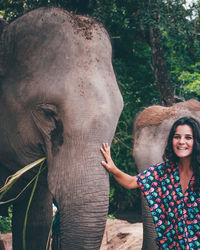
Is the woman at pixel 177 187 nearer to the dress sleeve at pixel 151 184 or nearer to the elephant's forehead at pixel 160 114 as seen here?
the dress sleeve at pixel 151 184

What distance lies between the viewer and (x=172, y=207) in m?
2.94

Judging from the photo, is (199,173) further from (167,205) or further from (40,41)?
(40,41)

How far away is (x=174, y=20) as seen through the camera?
22.6 feet

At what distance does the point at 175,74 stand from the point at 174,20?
7.33 ft

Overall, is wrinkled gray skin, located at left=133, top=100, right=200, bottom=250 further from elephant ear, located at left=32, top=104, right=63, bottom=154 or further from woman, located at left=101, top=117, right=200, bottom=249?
elephant ear, located at left=32, top=104, right=63, bottom=154

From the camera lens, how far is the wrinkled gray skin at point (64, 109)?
2748 mm

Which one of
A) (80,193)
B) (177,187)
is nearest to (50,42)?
(80,193)

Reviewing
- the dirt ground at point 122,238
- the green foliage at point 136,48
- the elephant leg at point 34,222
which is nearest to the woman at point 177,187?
the elephant leg at point 34,222

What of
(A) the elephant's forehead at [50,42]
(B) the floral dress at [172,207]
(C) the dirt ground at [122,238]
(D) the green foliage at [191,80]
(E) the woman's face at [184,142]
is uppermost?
(A) the elephant's forehead at [50,42]

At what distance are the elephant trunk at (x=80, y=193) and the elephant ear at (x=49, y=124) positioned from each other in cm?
12

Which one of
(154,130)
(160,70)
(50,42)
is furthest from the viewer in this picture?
(160,70)

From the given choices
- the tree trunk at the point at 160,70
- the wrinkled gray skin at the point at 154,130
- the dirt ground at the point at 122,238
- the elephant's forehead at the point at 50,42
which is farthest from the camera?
the tree trunk at the point at 160,70

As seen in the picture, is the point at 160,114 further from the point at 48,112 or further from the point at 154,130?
the point at 48,112

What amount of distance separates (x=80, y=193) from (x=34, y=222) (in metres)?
1.98
